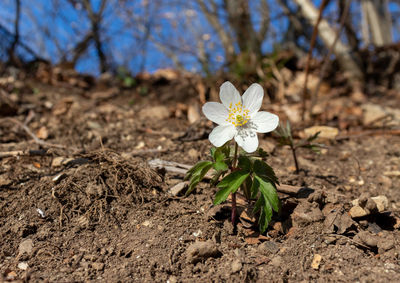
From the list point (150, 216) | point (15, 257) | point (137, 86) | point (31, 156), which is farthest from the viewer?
point (137, 86)

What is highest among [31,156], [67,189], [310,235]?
[31,156]

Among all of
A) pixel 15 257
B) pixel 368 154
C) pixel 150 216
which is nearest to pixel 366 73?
pixel 368 154

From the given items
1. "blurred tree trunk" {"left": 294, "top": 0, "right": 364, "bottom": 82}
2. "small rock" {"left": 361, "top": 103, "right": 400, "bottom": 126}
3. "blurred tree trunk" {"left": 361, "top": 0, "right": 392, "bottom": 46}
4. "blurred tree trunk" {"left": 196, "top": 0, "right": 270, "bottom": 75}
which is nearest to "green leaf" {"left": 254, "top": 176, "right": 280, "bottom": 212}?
"small rock" {"left": 361, "top": 103, "right": 400, "bottom": 126}

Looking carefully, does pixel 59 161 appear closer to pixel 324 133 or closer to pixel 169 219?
pixel 169 219

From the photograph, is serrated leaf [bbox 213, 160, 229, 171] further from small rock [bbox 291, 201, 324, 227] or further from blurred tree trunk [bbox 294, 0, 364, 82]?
blurred tree trunk [bbox 294, 0, 364, 82]

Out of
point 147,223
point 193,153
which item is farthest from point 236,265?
point 193,153

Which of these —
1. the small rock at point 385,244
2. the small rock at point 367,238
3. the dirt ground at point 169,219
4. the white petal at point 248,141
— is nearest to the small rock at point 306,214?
the dirt ground at point 169,219

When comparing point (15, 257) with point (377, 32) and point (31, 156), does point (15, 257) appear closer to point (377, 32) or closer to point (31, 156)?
point (31, 156)
